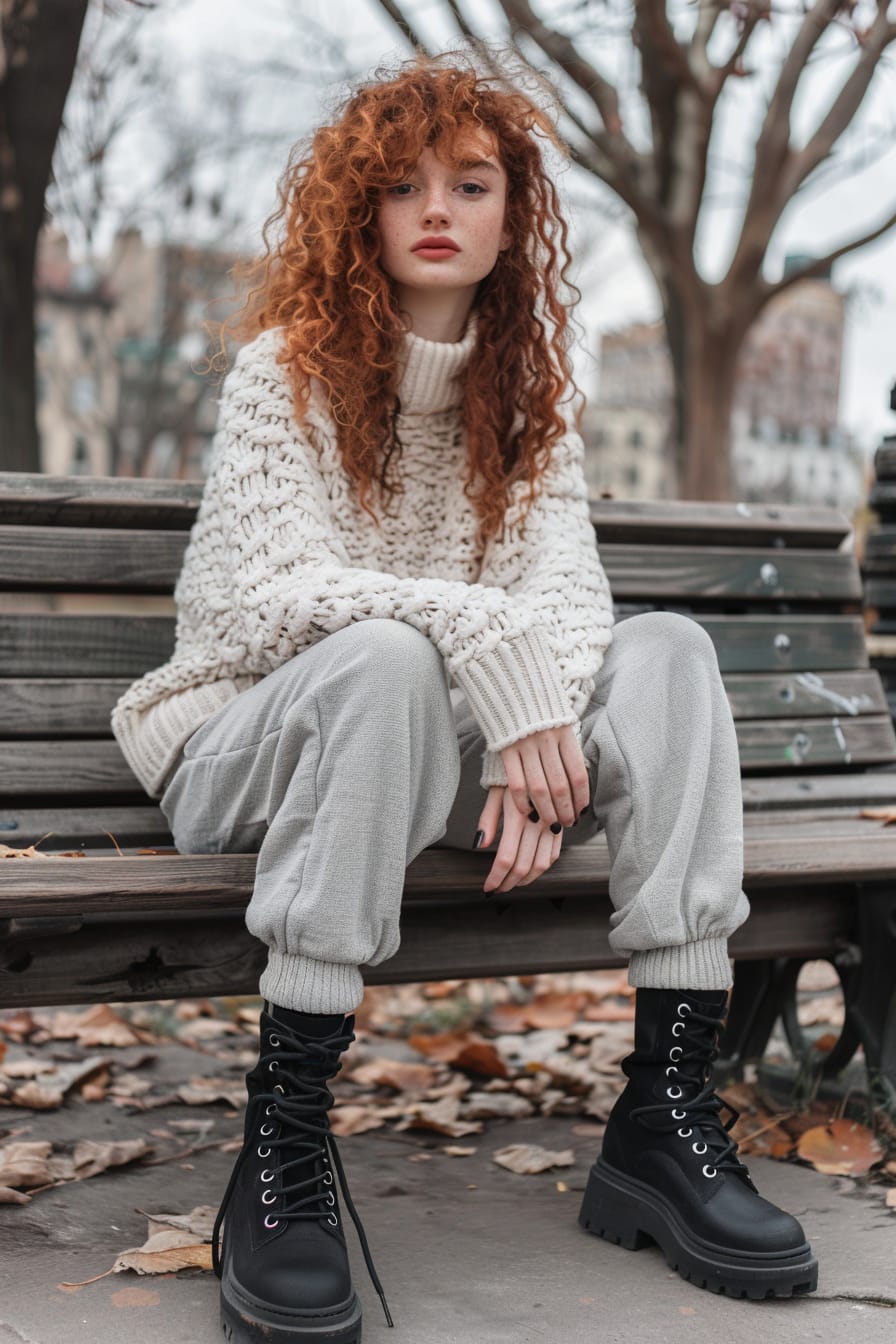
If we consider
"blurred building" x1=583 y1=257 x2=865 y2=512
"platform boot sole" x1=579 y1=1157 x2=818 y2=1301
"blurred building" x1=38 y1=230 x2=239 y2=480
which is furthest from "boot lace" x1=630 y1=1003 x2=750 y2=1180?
"blurred building" x1=38 y1=230 x2=239 y2=480

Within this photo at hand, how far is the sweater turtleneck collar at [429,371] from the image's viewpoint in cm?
277

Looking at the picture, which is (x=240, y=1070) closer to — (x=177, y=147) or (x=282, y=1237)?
(x=282, y=1237)

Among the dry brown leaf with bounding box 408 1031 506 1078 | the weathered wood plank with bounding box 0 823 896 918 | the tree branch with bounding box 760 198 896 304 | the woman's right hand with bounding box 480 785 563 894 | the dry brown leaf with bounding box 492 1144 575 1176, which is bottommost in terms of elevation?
the dry brown leaf with bounding box 408 1031 506 1078

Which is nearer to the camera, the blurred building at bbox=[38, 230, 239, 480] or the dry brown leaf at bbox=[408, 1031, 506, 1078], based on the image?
the dry brown leaf at bbox=[408, 1031, 506, 1078]

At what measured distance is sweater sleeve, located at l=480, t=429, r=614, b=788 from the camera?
2.39 metres

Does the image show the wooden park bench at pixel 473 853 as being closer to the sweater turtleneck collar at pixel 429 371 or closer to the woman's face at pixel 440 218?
the sweater turtleneck collar at pixel 429 371

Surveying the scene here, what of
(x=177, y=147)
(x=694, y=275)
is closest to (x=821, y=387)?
(x=177, y=147)

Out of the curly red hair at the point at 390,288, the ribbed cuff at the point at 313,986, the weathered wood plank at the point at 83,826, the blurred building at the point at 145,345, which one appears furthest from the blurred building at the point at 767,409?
the blurred building at the point at 145,345

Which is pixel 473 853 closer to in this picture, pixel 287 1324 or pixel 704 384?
pixel 287 1324

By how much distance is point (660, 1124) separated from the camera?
7.57 ft

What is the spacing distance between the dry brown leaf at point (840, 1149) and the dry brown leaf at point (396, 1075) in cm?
92

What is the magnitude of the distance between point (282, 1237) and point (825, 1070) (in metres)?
1.49

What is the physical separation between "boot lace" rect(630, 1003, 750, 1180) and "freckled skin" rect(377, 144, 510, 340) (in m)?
1.34

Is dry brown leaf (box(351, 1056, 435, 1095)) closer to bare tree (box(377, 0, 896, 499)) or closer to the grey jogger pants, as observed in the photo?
the grey jogger pants
